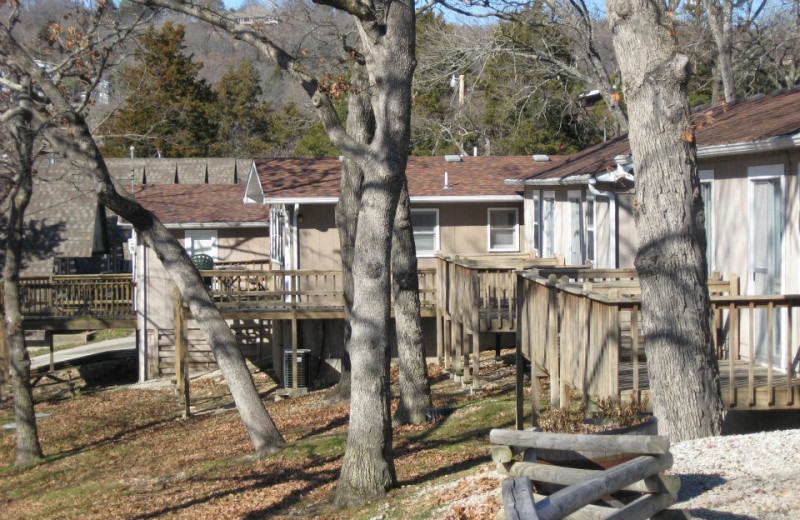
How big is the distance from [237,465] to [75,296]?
15254mm

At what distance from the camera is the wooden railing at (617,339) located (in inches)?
354

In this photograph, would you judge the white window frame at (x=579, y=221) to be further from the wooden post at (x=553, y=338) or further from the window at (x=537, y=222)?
the wooden post at (x=553, y=338)

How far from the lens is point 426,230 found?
2320cm

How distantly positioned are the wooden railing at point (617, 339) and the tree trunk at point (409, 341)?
221 cm

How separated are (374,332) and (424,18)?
23.4 metres

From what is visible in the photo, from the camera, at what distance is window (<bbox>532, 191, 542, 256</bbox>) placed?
22.0 metres

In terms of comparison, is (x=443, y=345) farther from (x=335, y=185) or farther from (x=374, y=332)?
(x=374, y=332)

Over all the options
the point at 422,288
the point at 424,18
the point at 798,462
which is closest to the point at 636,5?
the point at 798,462

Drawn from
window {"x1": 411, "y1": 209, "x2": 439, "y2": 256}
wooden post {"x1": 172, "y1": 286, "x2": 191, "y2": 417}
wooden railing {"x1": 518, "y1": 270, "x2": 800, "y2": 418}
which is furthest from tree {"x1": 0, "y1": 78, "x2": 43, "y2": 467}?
wooden railing {"x1": 518, "y1": 270, "x2": 800, "y2": 418}

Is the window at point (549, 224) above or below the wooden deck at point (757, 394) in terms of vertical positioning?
above

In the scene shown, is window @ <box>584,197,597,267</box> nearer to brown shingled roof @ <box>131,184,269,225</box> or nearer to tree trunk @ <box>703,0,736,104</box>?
tree trunk @ <box>703,0,736,104</box>

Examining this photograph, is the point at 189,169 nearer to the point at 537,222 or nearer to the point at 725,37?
the point at 537,222

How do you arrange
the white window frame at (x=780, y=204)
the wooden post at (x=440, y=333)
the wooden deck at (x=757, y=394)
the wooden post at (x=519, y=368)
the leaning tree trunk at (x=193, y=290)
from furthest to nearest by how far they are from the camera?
the wooden post at (x=440, y=333), the leaning tree trunk at (x=193, y=290), the wooden post at (x=519, y=368), the white window frame at (x=780, y=204), the wooden deck at (x=757, y=394)

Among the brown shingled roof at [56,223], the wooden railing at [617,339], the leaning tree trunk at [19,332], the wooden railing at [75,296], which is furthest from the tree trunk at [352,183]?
the brown shingled roof at [56,223]
